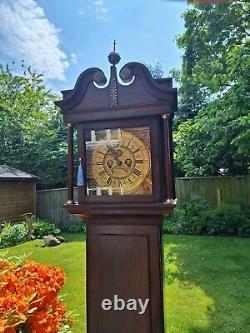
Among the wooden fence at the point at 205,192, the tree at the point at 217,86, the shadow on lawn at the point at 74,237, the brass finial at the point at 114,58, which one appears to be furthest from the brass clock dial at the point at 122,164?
the shadow on lawn at the point at 74,237

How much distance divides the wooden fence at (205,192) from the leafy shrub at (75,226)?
17 centimetres

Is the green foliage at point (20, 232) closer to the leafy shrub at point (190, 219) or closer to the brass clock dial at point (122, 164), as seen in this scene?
the leafy shrub at point (190, 219)

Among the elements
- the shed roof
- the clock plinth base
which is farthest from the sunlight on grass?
the shed roof

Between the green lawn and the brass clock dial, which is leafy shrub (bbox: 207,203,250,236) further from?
the brass clock dial

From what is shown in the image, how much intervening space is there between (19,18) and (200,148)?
523 centimetres

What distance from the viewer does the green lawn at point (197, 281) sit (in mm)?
2738

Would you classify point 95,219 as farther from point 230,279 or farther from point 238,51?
point 238,51

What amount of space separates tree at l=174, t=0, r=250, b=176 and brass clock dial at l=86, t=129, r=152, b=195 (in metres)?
3.91

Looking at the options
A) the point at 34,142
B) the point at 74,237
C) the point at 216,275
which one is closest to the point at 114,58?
the point at 216,275

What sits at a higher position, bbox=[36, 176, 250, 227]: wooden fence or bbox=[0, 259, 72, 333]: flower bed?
bbox=[36, 176, 250, 227]: wooden fence

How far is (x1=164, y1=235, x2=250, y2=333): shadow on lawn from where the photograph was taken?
274cm

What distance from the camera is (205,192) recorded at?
7.98 m

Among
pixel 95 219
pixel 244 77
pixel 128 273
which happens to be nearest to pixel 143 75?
pixel 95 219

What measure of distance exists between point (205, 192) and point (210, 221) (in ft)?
4.33
